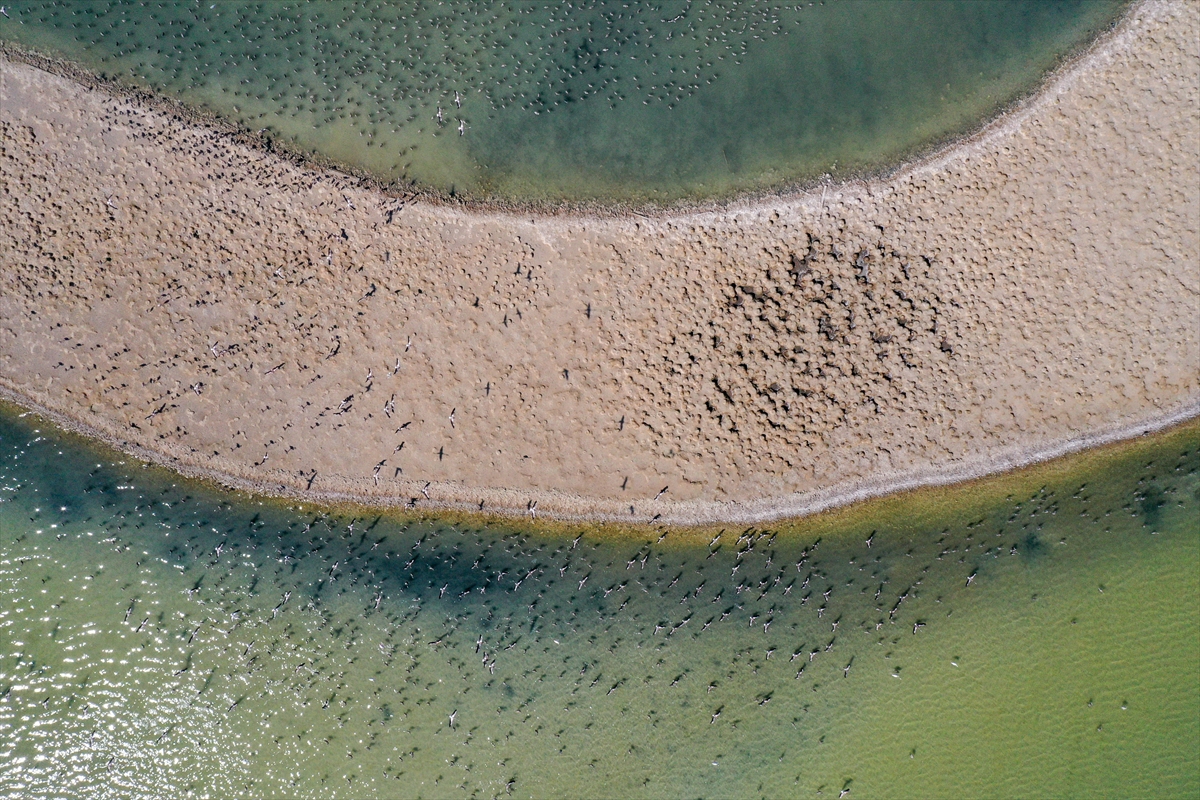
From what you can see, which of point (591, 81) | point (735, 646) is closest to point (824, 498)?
point (735, 646)

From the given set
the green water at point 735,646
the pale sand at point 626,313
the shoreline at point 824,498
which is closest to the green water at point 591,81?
the pale sand at point 626,313

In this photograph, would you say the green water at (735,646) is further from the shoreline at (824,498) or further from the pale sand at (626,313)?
the pale sand at (626,313)

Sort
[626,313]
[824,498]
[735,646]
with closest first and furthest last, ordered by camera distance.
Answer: [626,313] < [824,498] < [735,646]

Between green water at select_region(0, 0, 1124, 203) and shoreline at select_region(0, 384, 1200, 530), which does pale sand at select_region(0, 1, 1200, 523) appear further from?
green water at select_region(0, 0, 1124, 203)

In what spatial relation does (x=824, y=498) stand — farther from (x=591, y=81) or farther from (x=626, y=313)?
(x=591, y=81)

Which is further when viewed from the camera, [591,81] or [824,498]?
[591,81]

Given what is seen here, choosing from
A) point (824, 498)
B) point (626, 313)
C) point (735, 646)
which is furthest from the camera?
point (735, 646)

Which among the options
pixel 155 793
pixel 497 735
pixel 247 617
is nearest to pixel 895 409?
pixel 497 735
